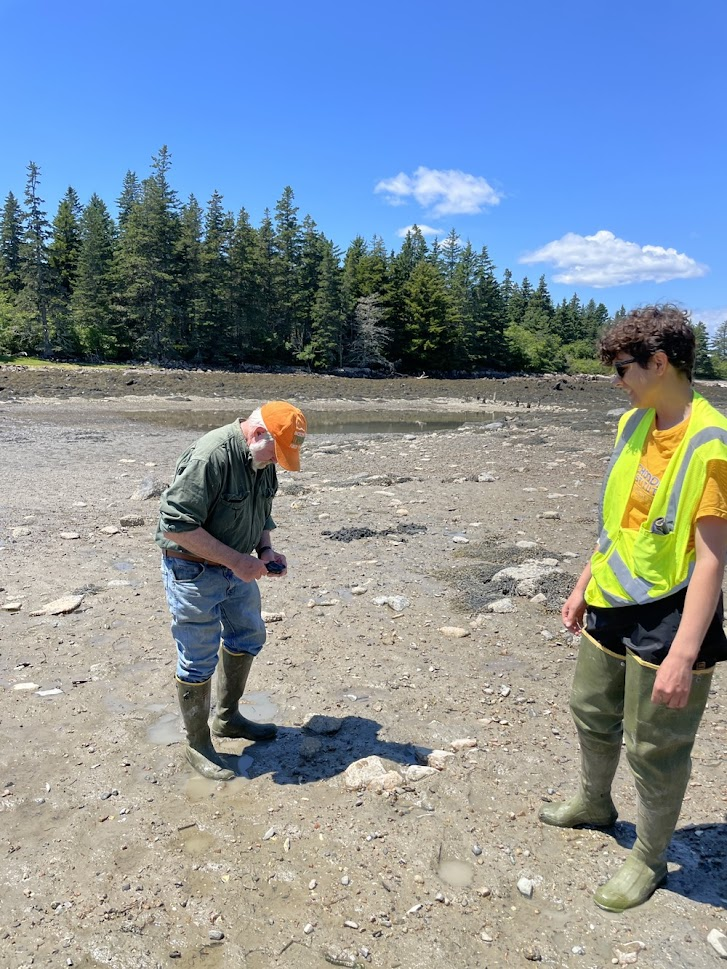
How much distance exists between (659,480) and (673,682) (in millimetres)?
724

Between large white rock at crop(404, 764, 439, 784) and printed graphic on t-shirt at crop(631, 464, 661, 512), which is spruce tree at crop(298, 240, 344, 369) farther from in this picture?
printed graphic on t-shirt at crop(631, 464, 661, 512)

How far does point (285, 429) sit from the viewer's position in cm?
336

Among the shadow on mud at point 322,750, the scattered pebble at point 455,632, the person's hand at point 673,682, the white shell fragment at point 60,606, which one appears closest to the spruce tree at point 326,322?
the white shell fragment at point 60,606

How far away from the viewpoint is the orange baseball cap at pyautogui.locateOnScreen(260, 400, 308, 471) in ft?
11.0

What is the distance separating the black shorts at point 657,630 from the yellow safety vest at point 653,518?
0.05 m

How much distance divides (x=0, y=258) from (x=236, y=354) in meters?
25.0

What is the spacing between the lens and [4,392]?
31.7 metres

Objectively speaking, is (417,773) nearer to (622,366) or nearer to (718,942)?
(718,942)

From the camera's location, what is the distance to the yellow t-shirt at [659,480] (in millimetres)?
2322

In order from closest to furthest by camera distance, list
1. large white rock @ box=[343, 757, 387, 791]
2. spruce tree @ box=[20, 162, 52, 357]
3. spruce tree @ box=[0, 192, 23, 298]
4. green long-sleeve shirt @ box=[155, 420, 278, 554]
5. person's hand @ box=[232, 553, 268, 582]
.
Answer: green long-sleeve shirt @ box=[155, 420, 278, 554] < person's hand @ box=[232, 553, 268, 582] < large white rock @ box=[343, 757, 387, 791] < spruce tree @ box=[20, 162, 52, 357] < spruce tree @ box=[0, 192, 23, 298]

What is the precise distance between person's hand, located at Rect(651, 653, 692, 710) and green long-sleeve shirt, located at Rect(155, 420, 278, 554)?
2.05 meters

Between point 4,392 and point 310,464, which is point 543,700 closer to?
point 310,464

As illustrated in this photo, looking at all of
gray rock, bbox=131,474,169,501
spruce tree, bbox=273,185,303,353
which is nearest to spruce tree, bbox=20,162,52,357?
spruce tree, bbox=273,185,303,353

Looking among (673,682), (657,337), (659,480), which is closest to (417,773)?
(673,682)
